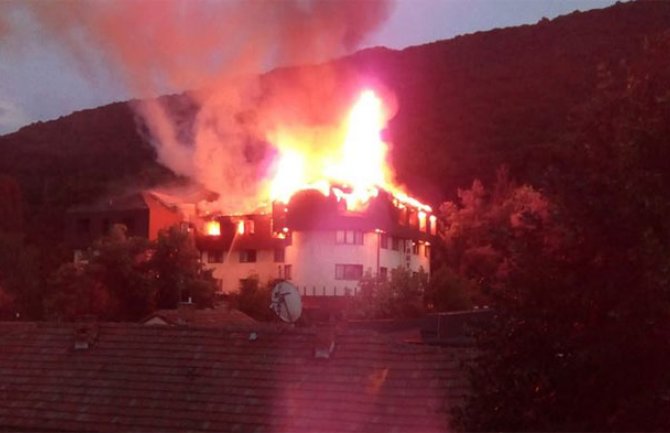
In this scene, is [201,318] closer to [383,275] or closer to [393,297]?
[393,297]

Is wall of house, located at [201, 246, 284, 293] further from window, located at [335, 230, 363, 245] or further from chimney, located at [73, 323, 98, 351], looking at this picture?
chimney, located at [73, 323, 98, 351]

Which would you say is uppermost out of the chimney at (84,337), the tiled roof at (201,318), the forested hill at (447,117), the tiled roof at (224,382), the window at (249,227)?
the forested hill at (447,117)

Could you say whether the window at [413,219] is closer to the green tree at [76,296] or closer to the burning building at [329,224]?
the burning building at [329,224]

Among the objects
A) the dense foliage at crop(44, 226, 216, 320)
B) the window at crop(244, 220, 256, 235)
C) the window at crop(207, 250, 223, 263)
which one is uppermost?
the window at crop(244, 220, 256, 235)

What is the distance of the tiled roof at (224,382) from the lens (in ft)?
56.6

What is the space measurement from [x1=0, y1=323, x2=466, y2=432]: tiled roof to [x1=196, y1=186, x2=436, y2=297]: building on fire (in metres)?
37.8

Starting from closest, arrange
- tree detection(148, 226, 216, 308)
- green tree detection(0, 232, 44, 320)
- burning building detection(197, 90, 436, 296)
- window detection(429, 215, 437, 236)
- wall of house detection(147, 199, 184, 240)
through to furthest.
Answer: green tree detection(0, 232, 44, 320)
tree detection(148, 226, 216, 308)
burning building detection(197, 90, 436, 296)
wall of house detection(147, 199, 184, 240)
window detection(429, 215, 437, 236)

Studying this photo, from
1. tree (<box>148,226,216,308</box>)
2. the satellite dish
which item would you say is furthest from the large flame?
the satellite dish

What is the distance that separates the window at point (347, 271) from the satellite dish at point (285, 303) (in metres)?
38.6

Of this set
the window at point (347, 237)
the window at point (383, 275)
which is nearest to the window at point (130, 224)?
the window at point (347, 237)

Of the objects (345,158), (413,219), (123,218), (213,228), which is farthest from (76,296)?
(413,219)

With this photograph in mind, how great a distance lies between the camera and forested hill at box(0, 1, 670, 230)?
96.0 metres

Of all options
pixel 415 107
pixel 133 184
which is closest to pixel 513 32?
pixel 415 107

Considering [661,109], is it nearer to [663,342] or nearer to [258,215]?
[663,342]
